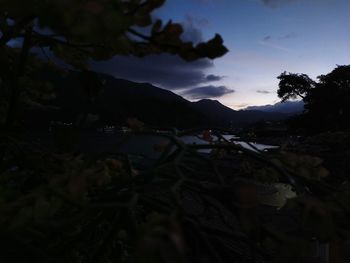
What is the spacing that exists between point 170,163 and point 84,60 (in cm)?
132

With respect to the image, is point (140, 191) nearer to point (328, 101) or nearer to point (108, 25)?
point (108, 25)

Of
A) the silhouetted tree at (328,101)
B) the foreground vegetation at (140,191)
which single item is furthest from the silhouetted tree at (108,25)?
the silhouetted tree at (328,101)

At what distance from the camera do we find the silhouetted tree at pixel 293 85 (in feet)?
191

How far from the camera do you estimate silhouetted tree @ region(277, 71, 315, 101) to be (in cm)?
5828

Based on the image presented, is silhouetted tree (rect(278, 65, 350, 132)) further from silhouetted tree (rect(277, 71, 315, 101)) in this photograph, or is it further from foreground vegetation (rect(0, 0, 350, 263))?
foreground vegetation (rect(0, 0, 350, 263))

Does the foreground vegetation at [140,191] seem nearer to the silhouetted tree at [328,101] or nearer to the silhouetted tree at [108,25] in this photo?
the silhouetted tree at [108,25]

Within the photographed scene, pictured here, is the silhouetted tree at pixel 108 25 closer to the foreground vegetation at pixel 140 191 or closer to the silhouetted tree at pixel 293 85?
the foreground vegetation at pixel 140 191

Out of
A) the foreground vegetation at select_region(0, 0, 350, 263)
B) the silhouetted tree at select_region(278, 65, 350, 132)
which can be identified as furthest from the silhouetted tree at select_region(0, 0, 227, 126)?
the silhouetted tree at select_region(278, 65, 350, 132)

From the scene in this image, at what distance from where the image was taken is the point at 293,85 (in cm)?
5944

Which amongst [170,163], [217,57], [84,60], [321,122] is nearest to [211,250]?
[170,163]

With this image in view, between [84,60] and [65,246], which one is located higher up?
[84,60]

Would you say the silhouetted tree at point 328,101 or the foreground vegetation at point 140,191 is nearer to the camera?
the foreground vegetation at point 140,191

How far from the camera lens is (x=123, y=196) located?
1127mm

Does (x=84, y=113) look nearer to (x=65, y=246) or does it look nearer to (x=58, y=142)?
(x=58, y=142)
